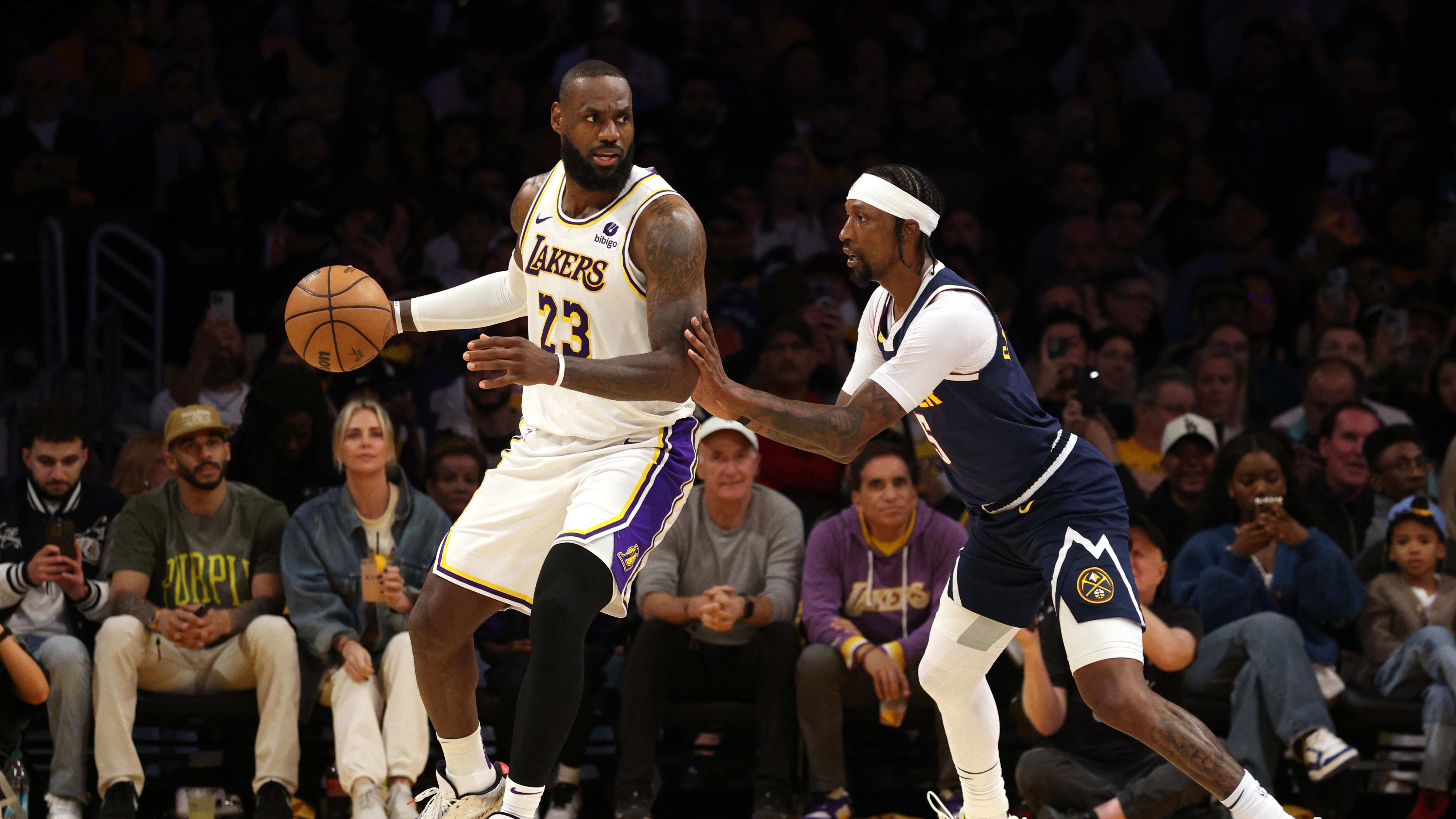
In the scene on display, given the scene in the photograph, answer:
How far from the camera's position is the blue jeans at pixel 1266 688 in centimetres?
632

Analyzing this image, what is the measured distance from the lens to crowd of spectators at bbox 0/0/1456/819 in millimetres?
6508

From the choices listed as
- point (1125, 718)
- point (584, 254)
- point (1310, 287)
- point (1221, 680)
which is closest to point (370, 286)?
point (584, 254)

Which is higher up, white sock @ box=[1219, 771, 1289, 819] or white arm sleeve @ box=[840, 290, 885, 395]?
white arm sleeve @ box=[840, 290, 885, 395]

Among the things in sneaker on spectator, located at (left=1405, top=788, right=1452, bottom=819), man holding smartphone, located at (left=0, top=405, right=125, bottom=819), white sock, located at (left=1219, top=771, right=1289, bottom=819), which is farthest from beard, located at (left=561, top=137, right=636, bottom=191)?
sneaker on spectator, located at (left=1405, top=788, right=1452, bottom=819)

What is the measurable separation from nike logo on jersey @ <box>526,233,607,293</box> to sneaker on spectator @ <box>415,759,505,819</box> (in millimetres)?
1563

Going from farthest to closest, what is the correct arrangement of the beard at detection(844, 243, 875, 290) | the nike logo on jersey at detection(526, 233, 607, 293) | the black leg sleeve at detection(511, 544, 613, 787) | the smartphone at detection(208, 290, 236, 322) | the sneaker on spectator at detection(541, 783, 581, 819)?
1. the smartphone at detection(208, 290, 236, 322)
2. the sneaker on spectator at detection(541, 783, 581, 819)
3. the beard at detection(844, 243, 875, 290)
4. the nike logo on jersey at detection(526, 233, 607, 293)
5. the black leg sleeve at detection(511, 544, 613, 787)

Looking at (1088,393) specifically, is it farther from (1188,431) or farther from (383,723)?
(383,723)

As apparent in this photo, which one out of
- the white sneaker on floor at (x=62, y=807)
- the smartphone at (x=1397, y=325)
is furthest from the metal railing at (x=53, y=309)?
the smartphone at (x=1397, y=325)

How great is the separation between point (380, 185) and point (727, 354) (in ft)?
8.13

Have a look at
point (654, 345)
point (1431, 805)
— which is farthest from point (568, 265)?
point (1431, 805)

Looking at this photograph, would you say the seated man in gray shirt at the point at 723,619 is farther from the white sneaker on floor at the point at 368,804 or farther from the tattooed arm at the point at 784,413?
the tattooed arm at the point at 784,413

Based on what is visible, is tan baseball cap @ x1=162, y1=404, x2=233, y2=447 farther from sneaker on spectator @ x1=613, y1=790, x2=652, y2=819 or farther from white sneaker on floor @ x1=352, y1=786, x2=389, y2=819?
sneaker on spectator @ x1=613, y1=790, x2=652, y2=819

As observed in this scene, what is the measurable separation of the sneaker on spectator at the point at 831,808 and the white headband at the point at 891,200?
2.77 metres

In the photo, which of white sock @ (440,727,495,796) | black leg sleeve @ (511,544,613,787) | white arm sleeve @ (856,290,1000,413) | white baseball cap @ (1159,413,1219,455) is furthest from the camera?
white baseball cap @ (1159,413,1219,455)
